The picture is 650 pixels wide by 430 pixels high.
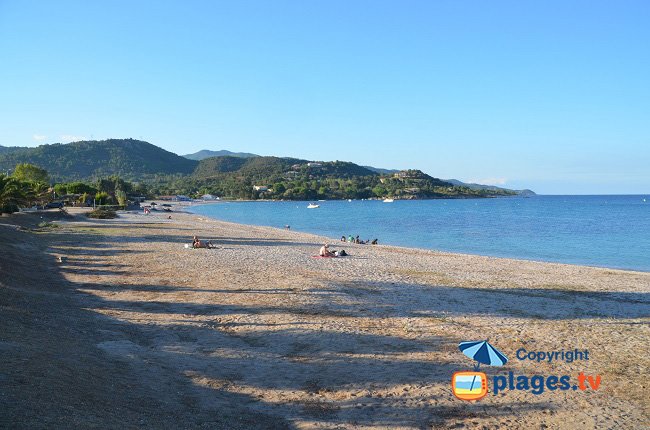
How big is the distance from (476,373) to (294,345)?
10.8 feet

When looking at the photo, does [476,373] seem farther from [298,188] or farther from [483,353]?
[298,188]

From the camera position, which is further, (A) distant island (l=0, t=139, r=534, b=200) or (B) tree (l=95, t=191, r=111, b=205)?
(A) distant island (l=0, t=139, r=534, b=200)

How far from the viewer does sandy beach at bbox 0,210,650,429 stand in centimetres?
616

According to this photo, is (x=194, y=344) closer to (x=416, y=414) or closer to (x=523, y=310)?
(x=416, y=414)

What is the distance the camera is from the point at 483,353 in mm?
8734

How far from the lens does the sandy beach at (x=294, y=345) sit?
20.2 feet

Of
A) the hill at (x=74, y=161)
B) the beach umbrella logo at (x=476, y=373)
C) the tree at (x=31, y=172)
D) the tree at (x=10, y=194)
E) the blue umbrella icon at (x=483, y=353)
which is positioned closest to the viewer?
the beach umbrella logo at (x=476, y=373)

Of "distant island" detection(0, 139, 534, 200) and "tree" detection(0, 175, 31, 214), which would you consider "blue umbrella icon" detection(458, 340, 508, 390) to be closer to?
"tree" detection(0, 175, 31, 214)

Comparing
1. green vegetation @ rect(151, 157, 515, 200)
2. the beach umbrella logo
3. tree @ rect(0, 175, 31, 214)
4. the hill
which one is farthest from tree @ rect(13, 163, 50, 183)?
the hill

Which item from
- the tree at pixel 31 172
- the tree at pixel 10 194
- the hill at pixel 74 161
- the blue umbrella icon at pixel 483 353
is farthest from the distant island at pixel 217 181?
the blue umbrella icon at pixel 483 353

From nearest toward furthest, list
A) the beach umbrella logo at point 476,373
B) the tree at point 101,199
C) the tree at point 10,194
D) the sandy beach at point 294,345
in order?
the sandy beach at point 294,345 → the beach umbrella logo at point 476,373 → the tree at point 10,194 → the tree at point 101,199
